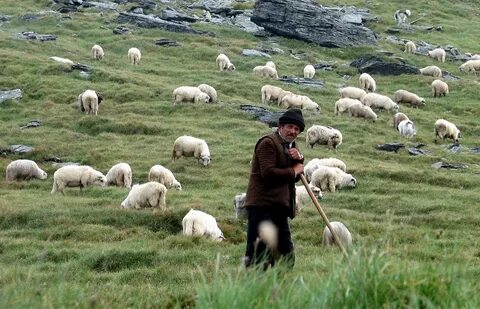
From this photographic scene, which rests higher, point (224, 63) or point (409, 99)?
point (409, 99)

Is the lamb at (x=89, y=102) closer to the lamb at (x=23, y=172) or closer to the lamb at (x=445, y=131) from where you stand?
the lamb at (x=23, y=172)

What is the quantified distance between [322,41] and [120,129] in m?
29.7

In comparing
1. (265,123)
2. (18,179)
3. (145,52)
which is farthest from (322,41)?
(18,179)

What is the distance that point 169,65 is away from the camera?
4572 centimetres

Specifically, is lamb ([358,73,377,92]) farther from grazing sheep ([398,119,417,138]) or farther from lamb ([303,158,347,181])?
lamb ([303,158,347,181])

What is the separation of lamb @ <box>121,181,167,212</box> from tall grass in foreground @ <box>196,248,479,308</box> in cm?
1331

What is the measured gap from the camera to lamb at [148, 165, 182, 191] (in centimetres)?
2161

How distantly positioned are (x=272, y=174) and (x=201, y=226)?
6.20 m

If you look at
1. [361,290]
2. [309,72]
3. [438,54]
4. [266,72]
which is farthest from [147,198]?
[438,54]

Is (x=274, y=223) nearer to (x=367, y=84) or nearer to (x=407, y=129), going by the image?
(x=407, y=129)

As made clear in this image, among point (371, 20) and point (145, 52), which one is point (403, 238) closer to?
point (145, 52)

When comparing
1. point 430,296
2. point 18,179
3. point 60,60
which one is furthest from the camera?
point 60,60

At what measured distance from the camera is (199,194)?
67.2 feet

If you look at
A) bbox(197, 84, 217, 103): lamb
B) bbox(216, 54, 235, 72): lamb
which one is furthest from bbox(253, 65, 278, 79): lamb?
bbox(197, 84, 217, 103): lamb
